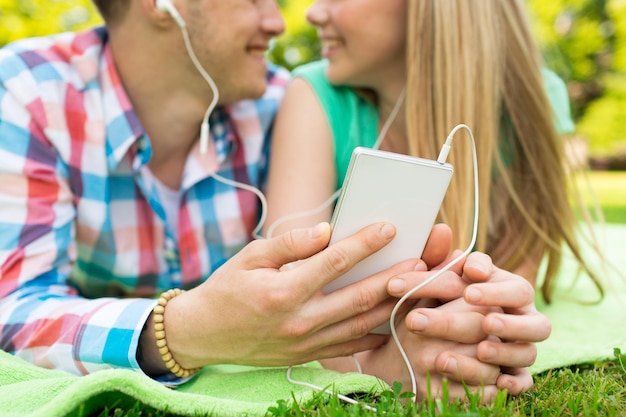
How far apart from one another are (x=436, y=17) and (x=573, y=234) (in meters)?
0.78

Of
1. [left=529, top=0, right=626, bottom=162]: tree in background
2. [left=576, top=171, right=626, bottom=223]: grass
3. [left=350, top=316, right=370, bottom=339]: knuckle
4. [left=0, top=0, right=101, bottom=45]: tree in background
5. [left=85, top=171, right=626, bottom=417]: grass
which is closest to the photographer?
[left=85, top=171, right=626, bottom=417]: grass

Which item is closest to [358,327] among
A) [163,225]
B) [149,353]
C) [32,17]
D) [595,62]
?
[149,353]

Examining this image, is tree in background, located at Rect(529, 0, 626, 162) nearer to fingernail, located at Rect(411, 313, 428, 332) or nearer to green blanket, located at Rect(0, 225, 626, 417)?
green blanket, located at Rect(0, 225, 626, 417)

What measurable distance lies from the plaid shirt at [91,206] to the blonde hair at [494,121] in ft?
1.80

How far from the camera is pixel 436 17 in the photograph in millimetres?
1933

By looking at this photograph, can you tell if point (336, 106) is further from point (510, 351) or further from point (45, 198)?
point (510, 351)

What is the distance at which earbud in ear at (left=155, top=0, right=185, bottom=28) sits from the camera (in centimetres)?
191

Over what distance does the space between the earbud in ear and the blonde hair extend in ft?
2.16

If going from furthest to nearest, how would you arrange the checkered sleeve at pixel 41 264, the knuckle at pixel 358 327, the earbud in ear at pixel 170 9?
the earbud in ear at pixel 170 9 → the checkered sleeve at pixel 41 264 → the knuckle at pixel 358 327

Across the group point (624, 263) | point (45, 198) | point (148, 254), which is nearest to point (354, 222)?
point (45, 198)

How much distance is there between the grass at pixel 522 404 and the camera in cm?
108

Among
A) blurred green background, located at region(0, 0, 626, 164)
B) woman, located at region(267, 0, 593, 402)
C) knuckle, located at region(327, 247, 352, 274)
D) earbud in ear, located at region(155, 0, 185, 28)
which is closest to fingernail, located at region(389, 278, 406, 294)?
knuckle, located at region(327, 247, 352, 274)

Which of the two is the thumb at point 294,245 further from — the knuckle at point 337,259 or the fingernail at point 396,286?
the fingernail at point 396,286

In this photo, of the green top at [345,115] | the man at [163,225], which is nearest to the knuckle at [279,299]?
the man at [163,225]
